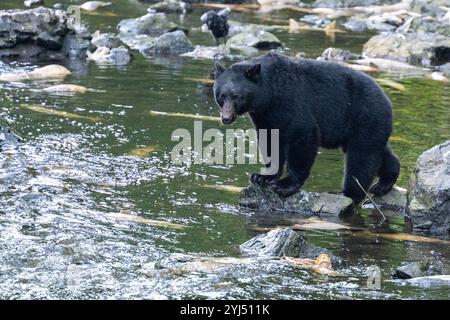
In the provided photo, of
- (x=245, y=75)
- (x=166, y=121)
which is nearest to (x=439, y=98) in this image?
(x=166, y=121)

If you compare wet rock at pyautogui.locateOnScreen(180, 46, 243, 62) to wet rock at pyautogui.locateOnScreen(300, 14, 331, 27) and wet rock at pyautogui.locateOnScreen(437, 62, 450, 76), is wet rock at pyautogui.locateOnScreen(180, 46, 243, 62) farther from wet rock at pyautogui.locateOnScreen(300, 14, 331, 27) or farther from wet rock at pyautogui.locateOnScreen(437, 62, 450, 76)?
wet rock at pyautogui.locateOnScreen(300, 14, 331, 27)

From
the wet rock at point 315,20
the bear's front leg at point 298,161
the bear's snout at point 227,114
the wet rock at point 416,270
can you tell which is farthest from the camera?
the wet rock at point 315,20

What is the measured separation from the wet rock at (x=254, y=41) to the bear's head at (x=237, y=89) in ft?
39.4

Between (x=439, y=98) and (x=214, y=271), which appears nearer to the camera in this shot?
(x=214, y=271)

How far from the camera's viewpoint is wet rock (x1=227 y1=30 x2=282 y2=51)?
2205cm

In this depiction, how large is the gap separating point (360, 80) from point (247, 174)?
2075mm

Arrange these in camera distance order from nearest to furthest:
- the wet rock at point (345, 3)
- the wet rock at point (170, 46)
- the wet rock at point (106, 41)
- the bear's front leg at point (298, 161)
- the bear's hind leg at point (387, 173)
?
the bear's front leg at point (298, 161), the bear's hind leg at point (387, 173), the wet rock at point (106, 41), the wet rock at point (170, 46), the wet rock at point (345, 3)

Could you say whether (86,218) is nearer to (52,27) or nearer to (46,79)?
(46,79)

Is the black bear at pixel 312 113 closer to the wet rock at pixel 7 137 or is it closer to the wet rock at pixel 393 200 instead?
the wet rock at pixel 393 200

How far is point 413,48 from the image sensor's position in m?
21.9

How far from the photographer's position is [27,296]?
720 centimetres

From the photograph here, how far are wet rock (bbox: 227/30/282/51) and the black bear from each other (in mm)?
11515

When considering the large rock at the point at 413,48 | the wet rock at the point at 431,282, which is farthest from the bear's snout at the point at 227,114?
the large rock at the point at 413,48

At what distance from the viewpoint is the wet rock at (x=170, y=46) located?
20.9 meters
